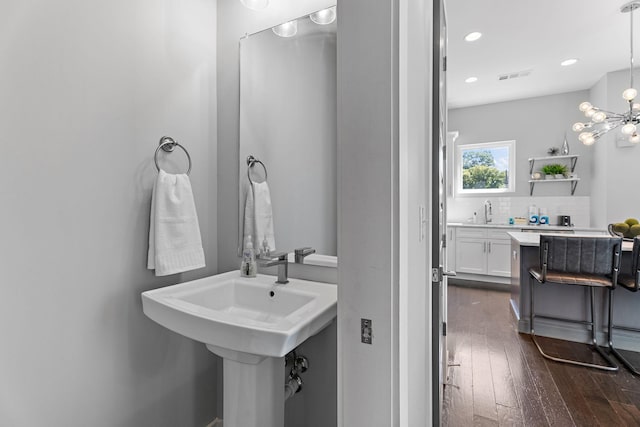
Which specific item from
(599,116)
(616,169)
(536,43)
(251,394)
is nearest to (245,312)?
(251,394)

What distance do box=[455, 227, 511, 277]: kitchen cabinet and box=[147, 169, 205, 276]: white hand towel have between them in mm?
4369

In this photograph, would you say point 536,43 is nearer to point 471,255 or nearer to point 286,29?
point 471,255

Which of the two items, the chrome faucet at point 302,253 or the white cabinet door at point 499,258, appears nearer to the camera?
the chrome faucet at point 302,253

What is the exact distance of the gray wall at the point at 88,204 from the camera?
1021 millimetres

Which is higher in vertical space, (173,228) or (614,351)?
(173,228)

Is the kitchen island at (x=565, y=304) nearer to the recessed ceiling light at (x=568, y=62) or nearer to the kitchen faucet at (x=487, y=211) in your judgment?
the kitchen faucet at (x=487, y=211)

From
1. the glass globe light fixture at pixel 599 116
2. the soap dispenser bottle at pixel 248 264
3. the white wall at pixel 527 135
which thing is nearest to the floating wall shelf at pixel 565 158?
the white wall at pixel 527 135

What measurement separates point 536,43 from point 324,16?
3018 millimetres

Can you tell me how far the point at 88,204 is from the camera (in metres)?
1.20

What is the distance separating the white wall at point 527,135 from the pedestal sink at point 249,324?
15.8 ft

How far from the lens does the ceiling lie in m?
2.69

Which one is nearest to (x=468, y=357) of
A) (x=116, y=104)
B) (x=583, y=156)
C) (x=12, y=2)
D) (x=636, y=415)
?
(x=636, y=415)

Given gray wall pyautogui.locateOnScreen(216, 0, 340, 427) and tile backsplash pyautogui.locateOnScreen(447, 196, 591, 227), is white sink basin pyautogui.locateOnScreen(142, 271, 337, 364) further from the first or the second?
tile backsplash pyautogui.locateOnScreen(447, 196, 591, 227)

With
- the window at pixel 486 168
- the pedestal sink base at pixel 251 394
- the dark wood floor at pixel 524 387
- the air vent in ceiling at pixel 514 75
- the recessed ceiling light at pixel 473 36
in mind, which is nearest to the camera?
the pedestal sink base at pixel 251 394
